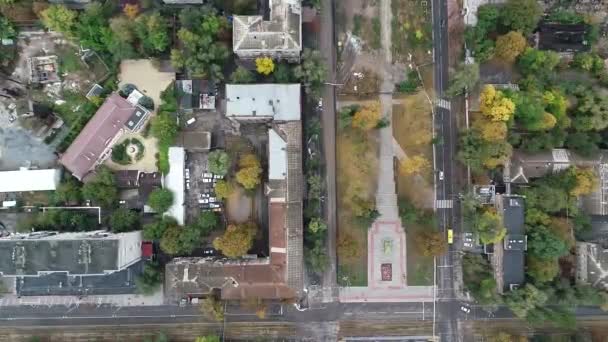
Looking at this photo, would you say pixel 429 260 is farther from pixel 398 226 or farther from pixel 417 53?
pixel 417 53

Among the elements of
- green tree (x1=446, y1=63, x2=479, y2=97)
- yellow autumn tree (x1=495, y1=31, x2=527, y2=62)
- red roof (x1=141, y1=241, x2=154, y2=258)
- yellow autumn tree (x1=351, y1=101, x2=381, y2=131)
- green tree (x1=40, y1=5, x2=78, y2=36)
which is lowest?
red roof (x1=141, y1=241, x2=154, y2=258)

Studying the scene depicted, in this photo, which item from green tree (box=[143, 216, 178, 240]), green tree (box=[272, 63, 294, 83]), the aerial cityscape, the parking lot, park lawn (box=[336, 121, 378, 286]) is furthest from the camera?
park lawn (box=[336, 121, 378, 286])

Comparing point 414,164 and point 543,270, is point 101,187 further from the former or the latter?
point 543,270

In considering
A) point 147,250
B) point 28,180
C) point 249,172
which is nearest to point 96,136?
point 28,180

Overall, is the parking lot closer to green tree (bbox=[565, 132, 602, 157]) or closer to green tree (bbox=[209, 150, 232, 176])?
green tree (bbox=[209, 150, 232, 176])

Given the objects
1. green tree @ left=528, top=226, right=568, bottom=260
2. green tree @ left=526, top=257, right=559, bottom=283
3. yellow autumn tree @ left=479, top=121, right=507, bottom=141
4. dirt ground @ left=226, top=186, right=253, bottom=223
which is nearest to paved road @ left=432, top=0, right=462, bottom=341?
yellow autumn tree @ left=479, top=121, right=507, bottom=141
